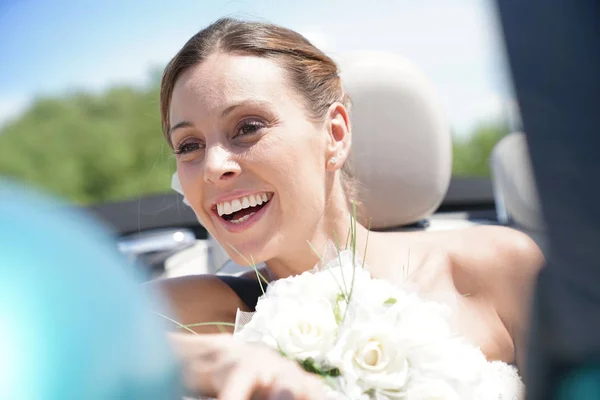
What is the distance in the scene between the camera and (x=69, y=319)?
0.53m

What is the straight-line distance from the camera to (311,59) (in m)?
2.13

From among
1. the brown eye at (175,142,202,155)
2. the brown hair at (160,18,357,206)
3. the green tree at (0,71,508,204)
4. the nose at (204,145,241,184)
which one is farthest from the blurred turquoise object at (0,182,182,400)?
the green tree at (0,71,508,204)

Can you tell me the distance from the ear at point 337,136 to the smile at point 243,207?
31 centimetres

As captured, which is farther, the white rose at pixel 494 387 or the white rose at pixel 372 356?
the white rose at pixel 494 387

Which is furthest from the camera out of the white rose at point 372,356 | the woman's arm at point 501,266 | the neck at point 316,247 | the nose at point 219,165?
the woman's arm at point 501,266

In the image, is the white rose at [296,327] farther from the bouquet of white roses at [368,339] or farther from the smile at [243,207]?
the smile at [243,207]

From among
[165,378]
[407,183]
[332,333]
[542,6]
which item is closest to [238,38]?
[407,183]

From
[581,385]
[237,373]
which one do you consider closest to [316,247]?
[237,373]

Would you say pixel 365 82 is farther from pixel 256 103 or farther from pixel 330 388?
pixel 330 388

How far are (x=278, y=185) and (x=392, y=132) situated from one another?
95 centimetres

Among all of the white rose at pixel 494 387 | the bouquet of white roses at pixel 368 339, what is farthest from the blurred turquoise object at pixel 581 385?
the bouquet of white roses at pixel 368 339

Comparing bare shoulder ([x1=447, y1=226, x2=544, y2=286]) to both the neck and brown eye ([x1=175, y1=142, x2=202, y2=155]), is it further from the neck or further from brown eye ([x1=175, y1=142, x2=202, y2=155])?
brown eye ([x1=175, y1=142, x2=202, y2=155])

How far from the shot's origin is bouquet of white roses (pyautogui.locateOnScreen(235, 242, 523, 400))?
1.03 metres

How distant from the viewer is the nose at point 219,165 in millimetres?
1729
